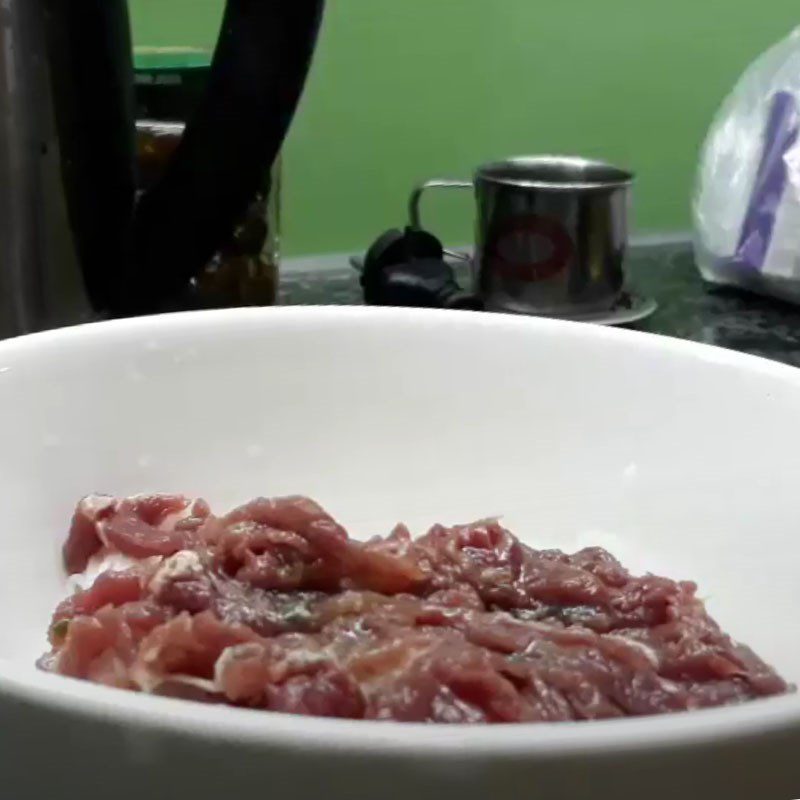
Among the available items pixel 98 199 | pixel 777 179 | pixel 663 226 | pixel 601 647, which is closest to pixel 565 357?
pixel 601 647

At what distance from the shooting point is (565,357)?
68 cm

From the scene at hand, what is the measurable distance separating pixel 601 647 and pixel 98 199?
52cm

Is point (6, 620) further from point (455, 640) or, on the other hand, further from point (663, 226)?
point (663, 226)

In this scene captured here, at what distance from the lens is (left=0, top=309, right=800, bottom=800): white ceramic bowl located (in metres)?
0.60

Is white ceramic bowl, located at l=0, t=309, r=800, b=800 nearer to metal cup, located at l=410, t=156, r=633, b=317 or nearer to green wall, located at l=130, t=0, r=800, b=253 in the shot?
metal cup, located at l=410, t=156, r=633, b=317

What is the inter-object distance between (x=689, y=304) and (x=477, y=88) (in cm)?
34

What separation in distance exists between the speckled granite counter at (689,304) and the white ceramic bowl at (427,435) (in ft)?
1.45

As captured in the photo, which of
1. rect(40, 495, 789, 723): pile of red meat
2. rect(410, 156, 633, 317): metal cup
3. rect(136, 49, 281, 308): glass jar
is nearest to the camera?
rect(40, 495, 789, 723): pile of red meat

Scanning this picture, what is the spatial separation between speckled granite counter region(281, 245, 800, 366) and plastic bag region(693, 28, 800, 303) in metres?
0.02

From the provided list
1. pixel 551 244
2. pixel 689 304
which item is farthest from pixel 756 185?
pixel 551 244

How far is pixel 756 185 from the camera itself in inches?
47.9

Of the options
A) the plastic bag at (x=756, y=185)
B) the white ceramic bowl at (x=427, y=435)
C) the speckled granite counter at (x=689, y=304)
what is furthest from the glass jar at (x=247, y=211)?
the plastic bag at (x=756, y=185)

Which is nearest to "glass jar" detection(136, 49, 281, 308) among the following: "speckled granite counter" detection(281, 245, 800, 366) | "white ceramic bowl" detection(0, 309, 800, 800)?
"speckled granite counter" detection(281, 245, 800, 366)

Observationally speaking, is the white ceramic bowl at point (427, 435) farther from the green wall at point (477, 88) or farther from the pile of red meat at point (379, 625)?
the green wall at point (477, 88)
